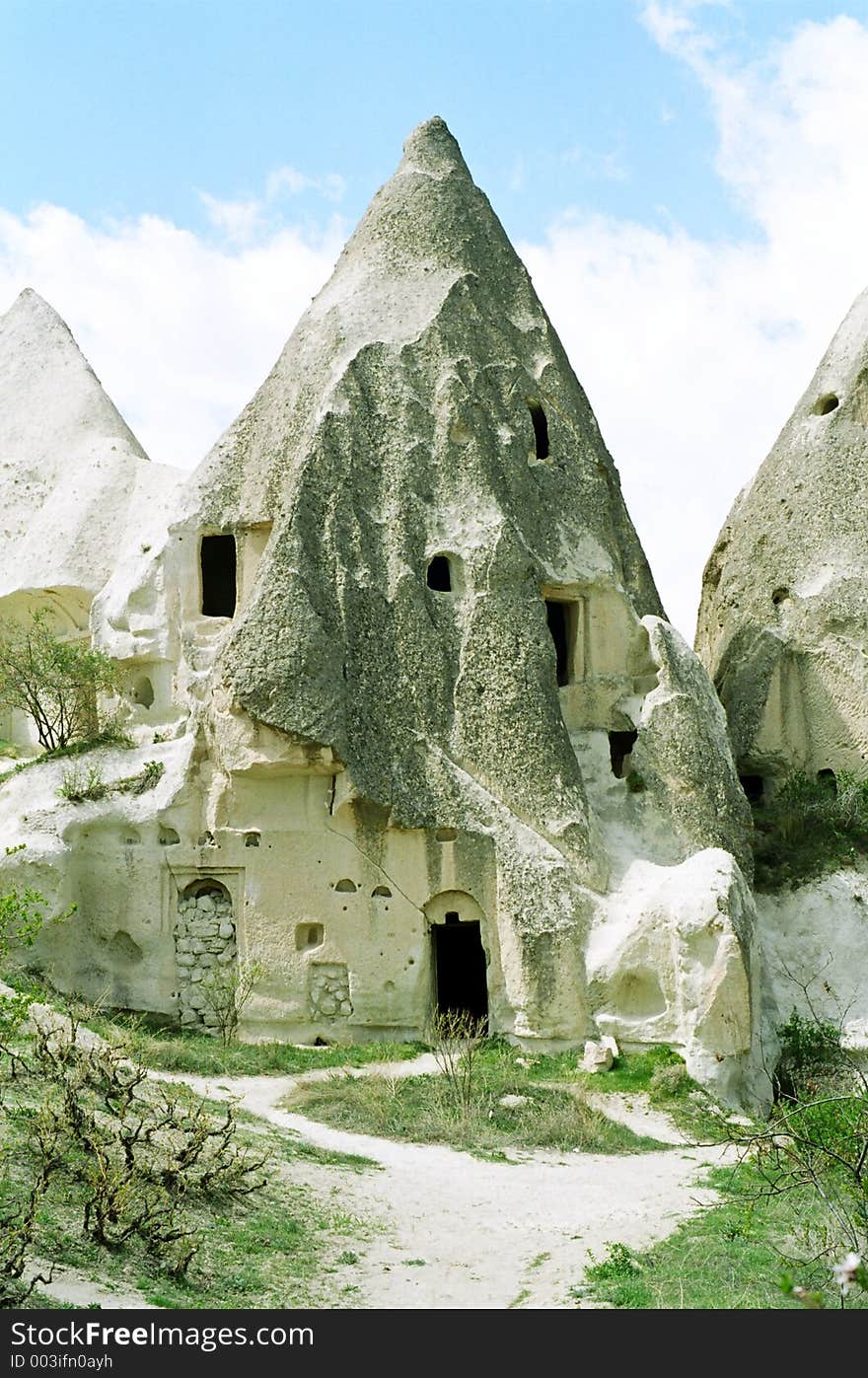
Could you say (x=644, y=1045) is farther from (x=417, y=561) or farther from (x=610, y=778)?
(x=417, y=561)

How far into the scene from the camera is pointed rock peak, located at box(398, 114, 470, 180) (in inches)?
947

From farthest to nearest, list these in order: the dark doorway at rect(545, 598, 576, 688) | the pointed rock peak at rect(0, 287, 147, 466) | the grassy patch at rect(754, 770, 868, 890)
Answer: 1. the pointed rock peak at rect(0, 287, 147, 466)
2. the dark doorway at rect(545, 598, 576, 688)
3. the grassy patch at rect(754, 770, 868, 890)

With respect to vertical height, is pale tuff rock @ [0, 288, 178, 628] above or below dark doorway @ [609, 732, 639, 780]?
above

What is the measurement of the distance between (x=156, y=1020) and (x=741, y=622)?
34.0 ft

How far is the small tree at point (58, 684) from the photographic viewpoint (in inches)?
886

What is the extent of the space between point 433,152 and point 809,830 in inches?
404

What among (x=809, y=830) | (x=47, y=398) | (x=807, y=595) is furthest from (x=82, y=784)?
(x=807, y=595)

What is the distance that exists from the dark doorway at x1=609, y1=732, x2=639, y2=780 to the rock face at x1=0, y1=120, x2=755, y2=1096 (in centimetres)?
6

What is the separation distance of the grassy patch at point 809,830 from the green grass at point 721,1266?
29.8ft

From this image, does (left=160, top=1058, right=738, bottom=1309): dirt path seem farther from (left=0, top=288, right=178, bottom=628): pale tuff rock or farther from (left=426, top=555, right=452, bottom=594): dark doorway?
(left=0, top=288, right=178, bottom=628): pale tuff rock

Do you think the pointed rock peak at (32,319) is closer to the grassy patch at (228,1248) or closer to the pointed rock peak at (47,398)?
the pointed rock peak at (47,398)

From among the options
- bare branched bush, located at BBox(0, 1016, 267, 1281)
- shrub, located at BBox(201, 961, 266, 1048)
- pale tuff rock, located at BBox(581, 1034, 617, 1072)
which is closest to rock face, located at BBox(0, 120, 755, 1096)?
shrub, located at BBox(201, 961, 266, 1048)

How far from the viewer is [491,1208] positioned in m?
13.6

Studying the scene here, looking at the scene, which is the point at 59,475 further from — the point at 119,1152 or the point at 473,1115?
the point at 119,1152
